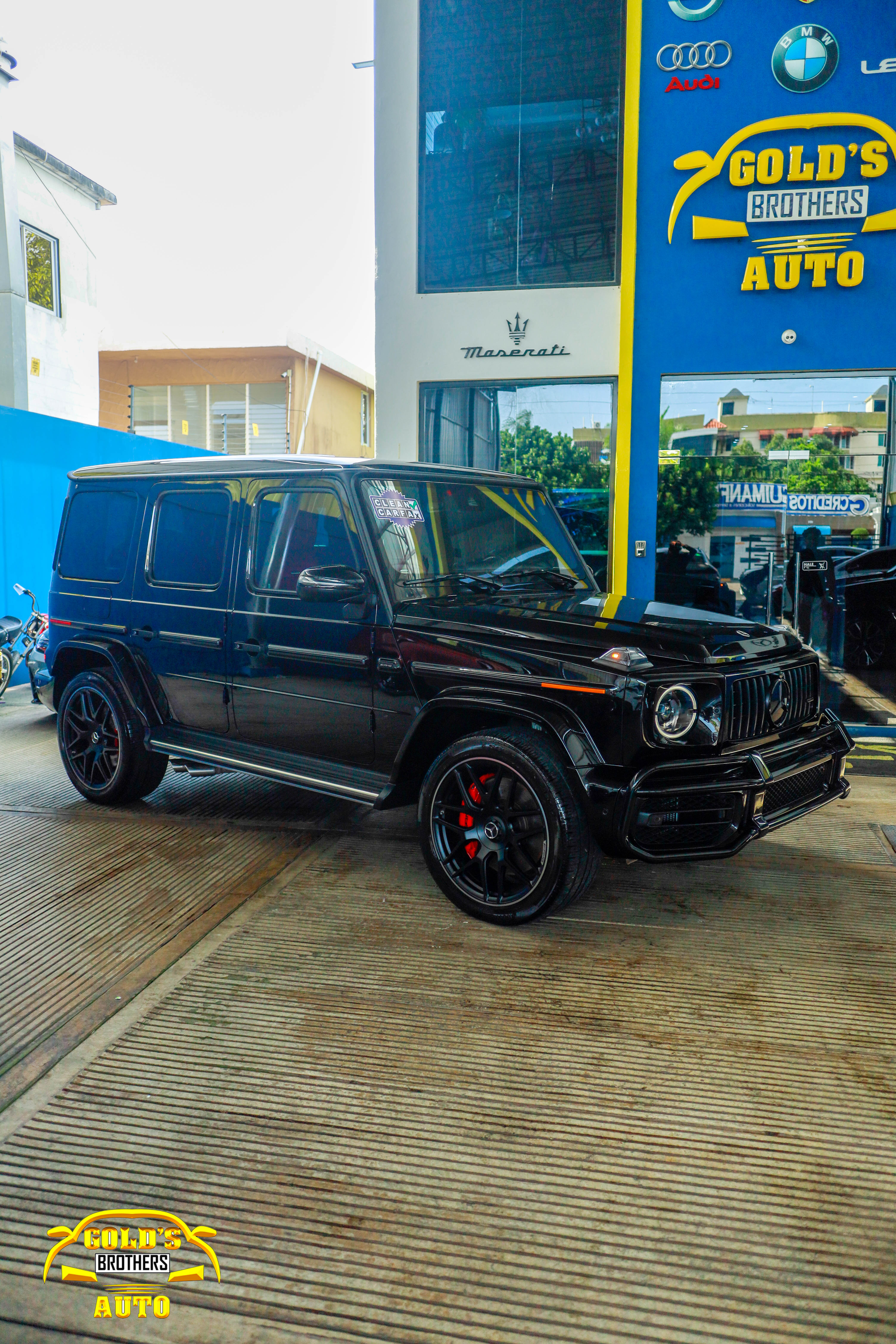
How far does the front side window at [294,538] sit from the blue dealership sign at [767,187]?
18.0 feet

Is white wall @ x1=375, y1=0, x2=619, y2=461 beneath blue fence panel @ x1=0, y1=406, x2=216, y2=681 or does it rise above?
above

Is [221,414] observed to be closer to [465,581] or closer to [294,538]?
[294,538]

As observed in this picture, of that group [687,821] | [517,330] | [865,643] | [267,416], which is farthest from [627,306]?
[267,416]

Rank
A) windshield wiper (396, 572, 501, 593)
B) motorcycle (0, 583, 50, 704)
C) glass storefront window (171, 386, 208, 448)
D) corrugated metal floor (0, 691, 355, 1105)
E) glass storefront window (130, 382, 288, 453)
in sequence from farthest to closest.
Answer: glass storefront window (171, 386, 208, 448), glass storefront window (130, 382, 288, 453), motorcycle (0, 583, 50, 704), windshield wiper (396, 572, 501, 593), corrugated metal floor (0, 691, 355, 1105)

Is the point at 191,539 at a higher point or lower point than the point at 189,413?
lower

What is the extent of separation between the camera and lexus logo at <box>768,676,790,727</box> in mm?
4254

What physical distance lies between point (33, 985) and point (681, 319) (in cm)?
791

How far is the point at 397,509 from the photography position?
472 cm

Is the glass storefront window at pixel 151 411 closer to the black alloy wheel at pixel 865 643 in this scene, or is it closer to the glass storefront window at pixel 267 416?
the glass storefront window at pixel 267 416

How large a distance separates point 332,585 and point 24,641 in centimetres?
638

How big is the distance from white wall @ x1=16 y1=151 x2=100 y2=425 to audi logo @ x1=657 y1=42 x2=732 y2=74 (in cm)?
1232

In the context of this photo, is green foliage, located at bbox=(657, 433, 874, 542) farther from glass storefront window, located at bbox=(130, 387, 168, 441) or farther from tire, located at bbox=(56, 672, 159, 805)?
glass storefront window, located at bbox=(130, 387, 168, 441)

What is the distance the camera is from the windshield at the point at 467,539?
183 inches

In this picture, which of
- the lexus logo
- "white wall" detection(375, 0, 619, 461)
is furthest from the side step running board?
"white wall" detection(375, 0, 619, 461)
